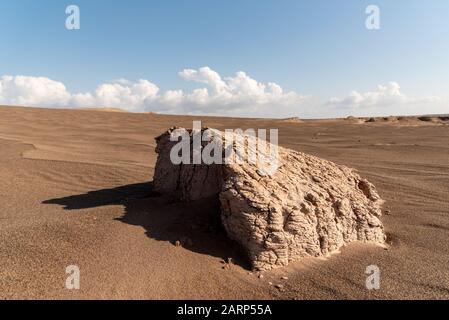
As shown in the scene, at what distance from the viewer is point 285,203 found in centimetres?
331

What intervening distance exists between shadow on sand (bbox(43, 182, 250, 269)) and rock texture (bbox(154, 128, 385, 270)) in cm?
12

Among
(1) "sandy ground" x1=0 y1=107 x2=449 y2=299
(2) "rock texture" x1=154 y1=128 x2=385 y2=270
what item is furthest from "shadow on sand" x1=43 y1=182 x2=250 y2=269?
(2) "rock texture" x1=154 y1=128 x2=385 y2=270

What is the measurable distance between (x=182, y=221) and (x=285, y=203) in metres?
0.97

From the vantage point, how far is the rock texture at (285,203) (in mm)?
3145

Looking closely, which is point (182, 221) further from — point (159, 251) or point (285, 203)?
point (285, 203)

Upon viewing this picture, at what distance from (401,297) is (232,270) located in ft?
4.14

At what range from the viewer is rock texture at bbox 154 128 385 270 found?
3.14 meters

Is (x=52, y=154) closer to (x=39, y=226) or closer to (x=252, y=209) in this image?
(x=39, y=226)

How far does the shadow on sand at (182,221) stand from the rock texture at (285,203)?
0.38 ft

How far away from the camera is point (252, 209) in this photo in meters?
3.15

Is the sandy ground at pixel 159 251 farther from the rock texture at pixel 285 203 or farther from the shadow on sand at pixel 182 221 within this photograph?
the rock texture at pixel 285 203

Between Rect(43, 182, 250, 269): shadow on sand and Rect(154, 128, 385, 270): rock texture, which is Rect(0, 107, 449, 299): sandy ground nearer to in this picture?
Rect(43, 182, 250, 269): shadow on sand

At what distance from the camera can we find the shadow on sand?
3229mm

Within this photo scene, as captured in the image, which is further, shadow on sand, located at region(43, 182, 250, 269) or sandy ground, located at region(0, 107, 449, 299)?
shadow on sand, located at region(43, 182, 250, 269)
